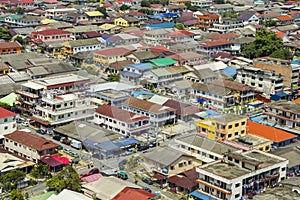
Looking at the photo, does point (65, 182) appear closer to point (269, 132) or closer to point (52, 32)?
point (269, 132)

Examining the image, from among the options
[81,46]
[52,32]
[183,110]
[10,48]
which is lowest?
[183,110]

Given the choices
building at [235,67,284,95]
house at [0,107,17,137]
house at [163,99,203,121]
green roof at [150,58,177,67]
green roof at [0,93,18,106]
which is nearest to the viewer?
house at [0,107,17,137]

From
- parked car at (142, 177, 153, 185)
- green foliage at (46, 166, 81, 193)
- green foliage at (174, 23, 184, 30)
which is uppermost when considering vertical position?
green foliage at (174, 23, 184, 30)

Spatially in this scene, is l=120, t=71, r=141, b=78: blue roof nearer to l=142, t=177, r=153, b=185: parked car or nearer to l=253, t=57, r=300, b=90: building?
l=253, t=57, r=300, b=90: building

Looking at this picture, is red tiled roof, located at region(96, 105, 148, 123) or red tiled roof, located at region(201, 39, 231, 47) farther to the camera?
red tiled roof, located at region(201, 39, 231, 47)

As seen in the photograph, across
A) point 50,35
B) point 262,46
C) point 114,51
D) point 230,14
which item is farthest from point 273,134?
point 230,14

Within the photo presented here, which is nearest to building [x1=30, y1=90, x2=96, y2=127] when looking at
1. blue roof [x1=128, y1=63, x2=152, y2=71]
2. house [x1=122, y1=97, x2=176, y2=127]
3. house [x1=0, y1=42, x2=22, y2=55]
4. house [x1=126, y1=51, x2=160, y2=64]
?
house [x1=122, y1=97, x2=176, y2=127]

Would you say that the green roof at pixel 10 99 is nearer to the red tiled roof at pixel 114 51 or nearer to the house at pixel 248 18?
the red tiled roof at pixel 114 51
